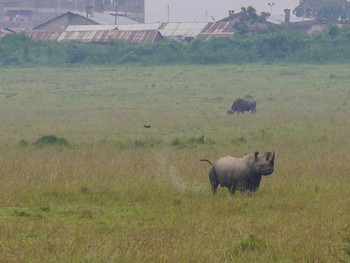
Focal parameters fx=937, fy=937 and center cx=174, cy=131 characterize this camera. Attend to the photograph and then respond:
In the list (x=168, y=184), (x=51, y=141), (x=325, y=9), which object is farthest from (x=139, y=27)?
(x=168, y=184)

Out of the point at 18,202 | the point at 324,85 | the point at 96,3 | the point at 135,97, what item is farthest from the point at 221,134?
the point at 96,3

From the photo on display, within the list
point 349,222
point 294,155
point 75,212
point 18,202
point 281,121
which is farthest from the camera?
→ point 281,121

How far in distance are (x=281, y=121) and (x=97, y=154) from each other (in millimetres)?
11762

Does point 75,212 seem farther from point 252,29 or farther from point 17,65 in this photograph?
point 252,29

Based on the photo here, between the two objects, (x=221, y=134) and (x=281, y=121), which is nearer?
(x=221, y=134)

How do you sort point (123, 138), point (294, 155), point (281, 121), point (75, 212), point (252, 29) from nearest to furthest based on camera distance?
point (75, 212) → point (294, 155) → point (123, 138) → point (281, 121) → point (252, 29)

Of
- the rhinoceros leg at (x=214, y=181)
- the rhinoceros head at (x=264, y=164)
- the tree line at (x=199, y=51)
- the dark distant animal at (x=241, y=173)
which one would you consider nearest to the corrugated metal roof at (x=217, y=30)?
the tree line at (x=199, y=51)

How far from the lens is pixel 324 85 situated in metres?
52.7

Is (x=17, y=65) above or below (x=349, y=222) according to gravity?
below

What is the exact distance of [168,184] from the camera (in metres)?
18.5

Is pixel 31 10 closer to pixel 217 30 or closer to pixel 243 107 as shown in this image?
pixel 217 30

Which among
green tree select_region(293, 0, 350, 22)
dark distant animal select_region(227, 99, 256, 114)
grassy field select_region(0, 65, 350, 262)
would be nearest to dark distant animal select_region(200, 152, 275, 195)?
grassy field select_region(0, 65, 350, 262)

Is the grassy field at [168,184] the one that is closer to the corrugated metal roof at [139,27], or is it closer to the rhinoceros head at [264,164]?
the rhinoceros head at [264,164]

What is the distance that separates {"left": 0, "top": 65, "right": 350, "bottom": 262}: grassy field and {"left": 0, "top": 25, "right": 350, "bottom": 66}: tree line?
19649 millimetres
